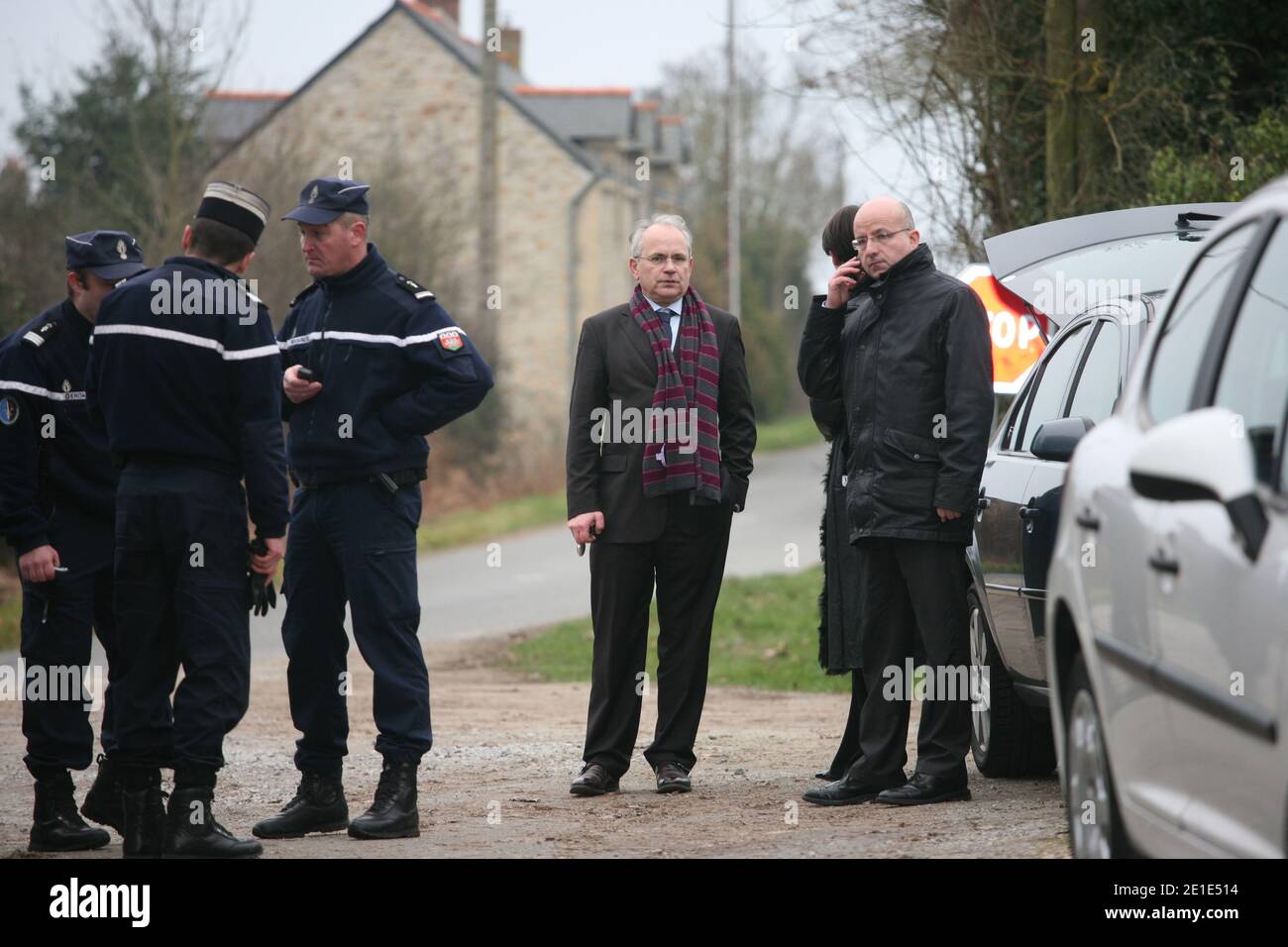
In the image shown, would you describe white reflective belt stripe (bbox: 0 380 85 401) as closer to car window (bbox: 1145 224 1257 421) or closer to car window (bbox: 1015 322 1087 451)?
car window (bbox: 1015 322 1087 451)

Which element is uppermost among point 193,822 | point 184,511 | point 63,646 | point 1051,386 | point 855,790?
point 1051,386

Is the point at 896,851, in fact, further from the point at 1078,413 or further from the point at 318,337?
the point at 318,337

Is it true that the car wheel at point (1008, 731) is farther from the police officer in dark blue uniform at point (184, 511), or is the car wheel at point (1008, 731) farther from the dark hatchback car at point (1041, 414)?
the police officer in dark blue uniform at point (184, 511)

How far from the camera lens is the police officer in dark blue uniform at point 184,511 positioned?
5.88m

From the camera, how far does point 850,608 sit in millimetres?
7461

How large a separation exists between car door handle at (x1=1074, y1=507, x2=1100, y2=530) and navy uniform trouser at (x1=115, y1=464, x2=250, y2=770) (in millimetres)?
2819

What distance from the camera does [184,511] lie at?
5875 millimetres

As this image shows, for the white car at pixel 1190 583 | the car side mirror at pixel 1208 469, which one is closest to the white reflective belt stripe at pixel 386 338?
the white car at pixel 1190 583

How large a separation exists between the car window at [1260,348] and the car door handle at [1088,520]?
579mm

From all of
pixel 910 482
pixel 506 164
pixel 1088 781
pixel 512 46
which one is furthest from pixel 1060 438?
pixel 512 46

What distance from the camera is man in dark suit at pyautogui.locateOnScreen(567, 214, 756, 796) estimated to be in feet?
25.2

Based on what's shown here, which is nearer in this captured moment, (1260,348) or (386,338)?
(1260,348)

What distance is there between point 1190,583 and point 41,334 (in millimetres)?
4617

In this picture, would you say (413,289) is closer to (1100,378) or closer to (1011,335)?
(1100,378)
